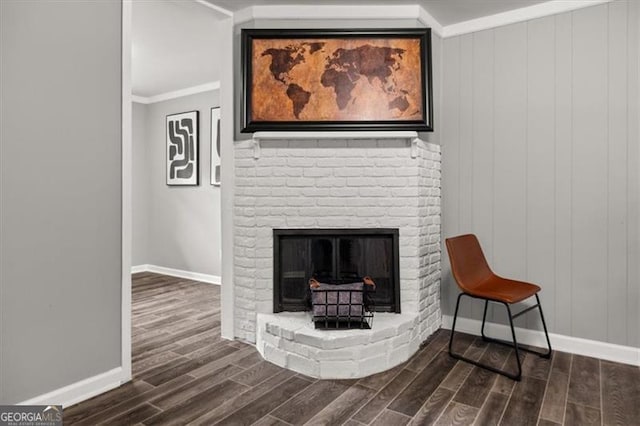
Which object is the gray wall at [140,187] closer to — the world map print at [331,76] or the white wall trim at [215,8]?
the white wall trim at [215,8]

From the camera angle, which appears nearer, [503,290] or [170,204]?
[503,290]

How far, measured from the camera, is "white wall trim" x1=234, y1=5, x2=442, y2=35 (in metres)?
2.87

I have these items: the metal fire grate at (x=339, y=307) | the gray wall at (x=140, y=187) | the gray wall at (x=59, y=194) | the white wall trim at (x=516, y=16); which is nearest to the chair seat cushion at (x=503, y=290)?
the metal fire grate at (x=339, y=307)

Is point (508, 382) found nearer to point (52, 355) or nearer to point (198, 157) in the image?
point (52, 355)

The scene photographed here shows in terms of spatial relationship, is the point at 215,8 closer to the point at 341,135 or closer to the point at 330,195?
the point at 341,135

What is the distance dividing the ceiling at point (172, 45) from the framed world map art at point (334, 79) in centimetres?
55

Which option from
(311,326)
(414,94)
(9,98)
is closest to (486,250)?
(414,94)

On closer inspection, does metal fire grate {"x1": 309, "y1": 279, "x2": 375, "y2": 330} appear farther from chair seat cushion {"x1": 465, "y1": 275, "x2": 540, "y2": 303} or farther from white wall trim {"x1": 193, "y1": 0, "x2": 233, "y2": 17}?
white wall trim {"x1": 193, "y1": 0, "x2": 233, "y2": 17}

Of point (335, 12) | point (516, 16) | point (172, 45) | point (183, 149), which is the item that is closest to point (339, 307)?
point (335, 12)

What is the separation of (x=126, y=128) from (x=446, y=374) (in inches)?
94.1

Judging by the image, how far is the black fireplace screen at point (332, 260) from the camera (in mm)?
2898

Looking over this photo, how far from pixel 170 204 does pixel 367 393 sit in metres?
4.22

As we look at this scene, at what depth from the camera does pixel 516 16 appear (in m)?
2.93

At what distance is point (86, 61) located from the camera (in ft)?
6.89
